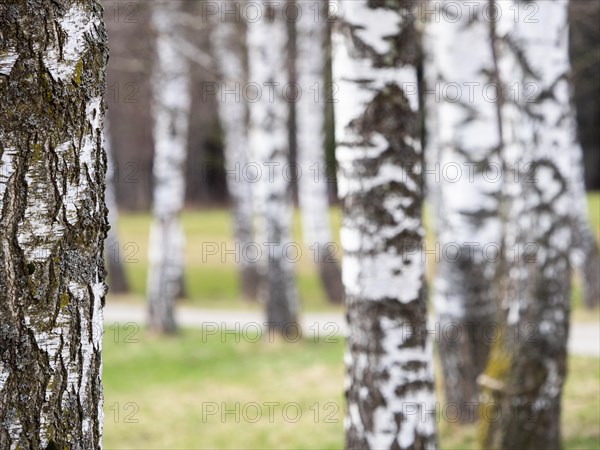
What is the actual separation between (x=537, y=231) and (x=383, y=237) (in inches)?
50.2

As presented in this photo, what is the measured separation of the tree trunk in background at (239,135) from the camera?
17830 millimetres

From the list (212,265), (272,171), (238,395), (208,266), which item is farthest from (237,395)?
(212,265)

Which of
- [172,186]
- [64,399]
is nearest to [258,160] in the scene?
[172,186]

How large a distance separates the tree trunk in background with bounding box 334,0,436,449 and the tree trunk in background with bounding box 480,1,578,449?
3.29ft

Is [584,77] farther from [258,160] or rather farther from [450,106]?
[450,106]

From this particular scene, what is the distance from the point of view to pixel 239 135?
18688mm

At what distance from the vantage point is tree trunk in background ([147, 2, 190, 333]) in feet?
45.3

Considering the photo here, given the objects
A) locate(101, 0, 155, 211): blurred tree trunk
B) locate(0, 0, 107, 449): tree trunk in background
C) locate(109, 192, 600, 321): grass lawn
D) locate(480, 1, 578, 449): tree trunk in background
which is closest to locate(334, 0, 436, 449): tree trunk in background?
locate(480, 1, 578, 449): tree trunk in background

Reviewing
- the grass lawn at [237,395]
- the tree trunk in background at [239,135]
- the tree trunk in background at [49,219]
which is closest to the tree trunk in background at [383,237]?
the grass lawn at [237,395]

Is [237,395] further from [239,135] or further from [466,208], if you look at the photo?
[239,135]

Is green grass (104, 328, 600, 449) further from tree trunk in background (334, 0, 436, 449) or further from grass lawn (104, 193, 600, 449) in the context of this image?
tree trunk in background (334, 0, 436, 449)

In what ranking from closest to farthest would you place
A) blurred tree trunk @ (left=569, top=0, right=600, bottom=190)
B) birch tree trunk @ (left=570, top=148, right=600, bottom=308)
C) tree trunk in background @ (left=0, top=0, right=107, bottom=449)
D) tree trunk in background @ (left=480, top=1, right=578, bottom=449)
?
tree trunk in background @ (left=0, top=0, right=107, bottom=449) < tree trunk in background @ (left=480, top=1, right=578, bottom=449) < birch tree trunk @ (left=570, top=148, right=600, bottom=308) < blurred tree trunk @ (left=569, top=0, right=600, bottom=190)

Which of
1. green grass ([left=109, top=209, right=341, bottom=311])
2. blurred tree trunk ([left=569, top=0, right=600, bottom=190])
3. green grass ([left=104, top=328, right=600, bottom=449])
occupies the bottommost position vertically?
green grass ([left=104, top=328, right=600, bottom=449])

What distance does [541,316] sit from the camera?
17.0 feet
